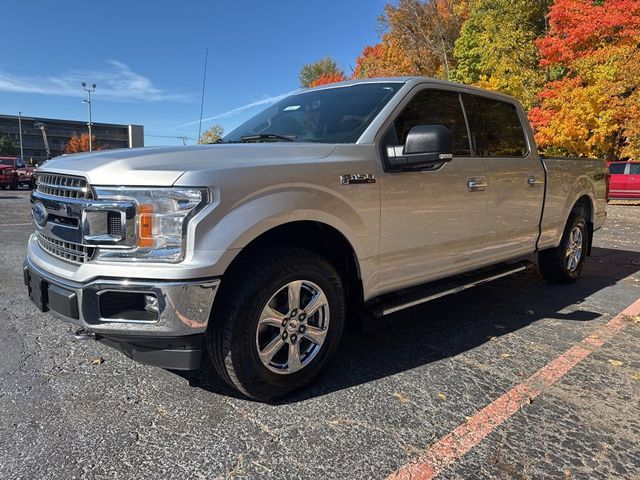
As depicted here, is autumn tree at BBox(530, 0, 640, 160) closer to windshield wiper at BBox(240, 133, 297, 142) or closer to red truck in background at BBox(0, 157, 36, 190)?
windshield wiper at BBox(240, 133, 297, 142)

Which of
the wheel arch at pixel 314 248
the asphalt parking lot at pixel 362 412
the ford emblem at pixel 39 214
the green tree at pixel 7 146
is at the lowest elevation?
the asphalt parking lot at pixel 362 412

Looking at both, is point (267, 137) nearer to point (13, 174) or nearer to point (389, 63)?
point (13, 174)

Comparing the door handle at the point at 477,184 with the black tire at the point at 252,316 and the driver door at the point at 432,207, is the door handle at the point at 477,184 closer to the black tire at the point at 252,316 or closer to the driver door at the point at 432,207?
the driver door at the point at 432,207

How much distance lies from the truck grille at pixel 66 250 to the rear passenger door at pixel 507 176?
3010 millimetres

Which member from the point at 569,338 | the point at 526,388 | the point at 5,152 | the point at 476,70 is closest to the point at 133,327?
the point at 526,388

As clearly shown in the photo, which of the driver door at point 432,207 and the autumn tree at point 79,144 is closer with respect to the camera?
the driver door at point 432,207

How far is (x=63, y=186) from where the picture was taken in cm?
254

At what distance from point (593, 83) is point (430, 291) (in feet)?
62.4

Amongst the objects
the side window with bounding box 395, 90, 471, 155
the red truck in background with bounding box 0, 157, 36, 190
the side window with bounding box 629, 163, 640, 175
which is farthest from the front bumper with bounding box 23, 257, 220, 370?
the red truck in background with bounding box 0, 157, 36, 190

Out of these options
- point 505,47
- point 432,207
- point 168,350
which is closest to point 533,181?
point 432,207

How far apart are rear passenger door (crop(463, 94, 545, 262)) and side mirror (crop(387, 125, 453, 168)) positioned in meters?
1.11

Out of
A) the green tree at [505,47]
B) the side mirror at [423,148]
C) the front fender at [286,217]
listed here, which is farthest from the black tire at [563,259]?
the green tree at [505,47]

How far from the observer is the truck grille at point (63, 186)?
2391 mm

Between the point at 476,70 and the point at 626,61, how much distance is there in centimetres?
943
